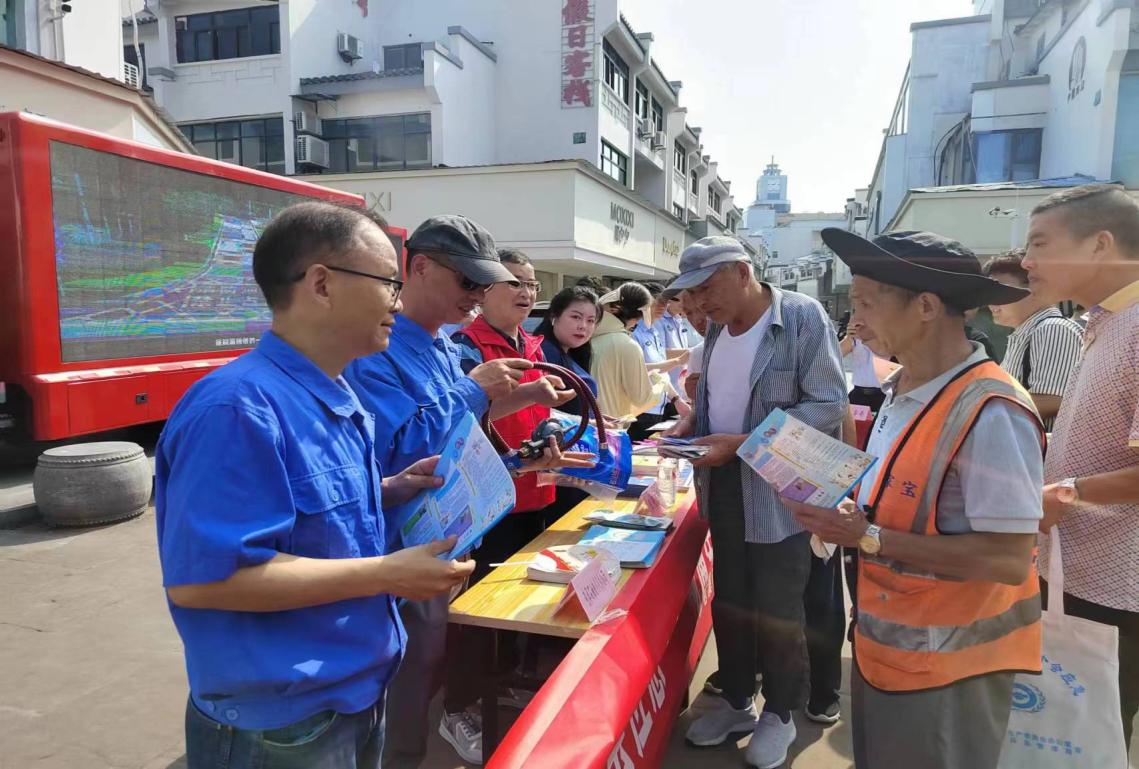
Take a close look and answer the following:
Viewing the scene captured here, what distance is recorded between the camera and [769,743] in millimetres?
2814

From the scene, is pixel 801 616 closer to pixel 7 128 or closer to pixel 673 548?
pixel 673 548

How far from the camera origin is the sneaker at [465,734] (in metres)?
2.82

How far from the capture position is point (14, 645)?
12.5 ft

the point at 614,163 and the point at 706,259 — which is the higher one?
the point at 614,163

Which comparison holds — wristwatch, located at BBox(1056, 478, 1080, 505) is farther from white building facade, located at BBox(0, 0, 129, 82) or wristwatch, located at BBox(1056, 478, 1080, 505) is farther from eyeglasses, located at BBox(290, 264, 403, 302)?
white building facade, located at BBox(0, 0, 129, 82)

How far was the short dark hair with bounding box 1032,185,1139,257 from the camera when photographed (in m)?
2.05

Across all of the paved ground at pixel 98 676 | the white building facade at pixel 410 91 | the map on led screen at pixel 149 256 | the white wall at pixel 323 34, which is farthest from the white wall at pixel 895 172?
the paved ground at pixel 98 676

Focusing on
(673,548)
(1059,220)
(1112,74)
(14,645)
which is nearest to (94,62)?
(14,645)

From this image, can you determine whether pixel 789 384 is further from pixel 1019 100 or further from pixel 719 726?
pixel 1019 100

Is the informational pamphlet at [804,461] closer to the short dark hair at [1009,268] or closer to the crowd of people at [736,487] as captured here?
the crowd of people at [736,487]

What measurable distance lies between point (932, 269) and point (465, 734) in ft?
8.20

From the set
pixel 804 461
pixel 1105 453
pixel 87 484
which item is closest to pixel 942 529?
pixel 804 461

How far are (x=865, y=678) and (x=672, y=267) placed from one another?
25.8m

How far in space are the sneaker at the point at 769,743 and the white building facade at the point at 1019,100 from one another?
18.8 metres
